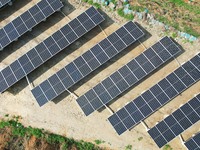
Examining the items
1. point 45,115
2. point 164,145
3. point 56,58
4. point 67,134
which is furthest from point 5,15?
point 164,145

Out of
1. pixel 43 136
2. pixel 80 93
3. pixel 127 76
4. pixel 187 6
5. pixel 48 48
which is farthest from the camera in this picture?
pixel 187 6

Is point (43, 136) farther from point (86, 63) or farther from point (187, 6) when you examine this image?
point (187, 6)

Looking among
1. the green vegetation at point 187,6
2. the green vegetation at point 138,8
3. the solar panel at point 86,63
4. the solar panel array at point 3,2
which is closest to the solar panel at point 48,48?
the solar panel at point 86,63

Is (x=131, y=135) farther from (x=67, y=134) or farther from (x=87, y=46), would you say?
(x=87, y=46)

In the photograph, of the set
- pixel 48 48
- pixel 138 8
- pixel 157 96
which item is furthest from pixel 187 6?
pixel 48 48

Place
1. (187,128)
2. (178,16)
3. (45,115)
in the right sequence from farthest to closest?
(178,16) → (45,115) → (187,128)

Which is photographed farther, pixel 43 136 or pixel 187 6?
pixel 187 6

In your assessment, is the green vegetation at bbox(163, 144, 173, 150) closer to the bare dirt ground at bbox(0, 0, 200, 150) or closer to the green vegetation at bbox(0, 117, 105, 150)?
the bare dirt ground at bbox(0, 0, 200, 150)
